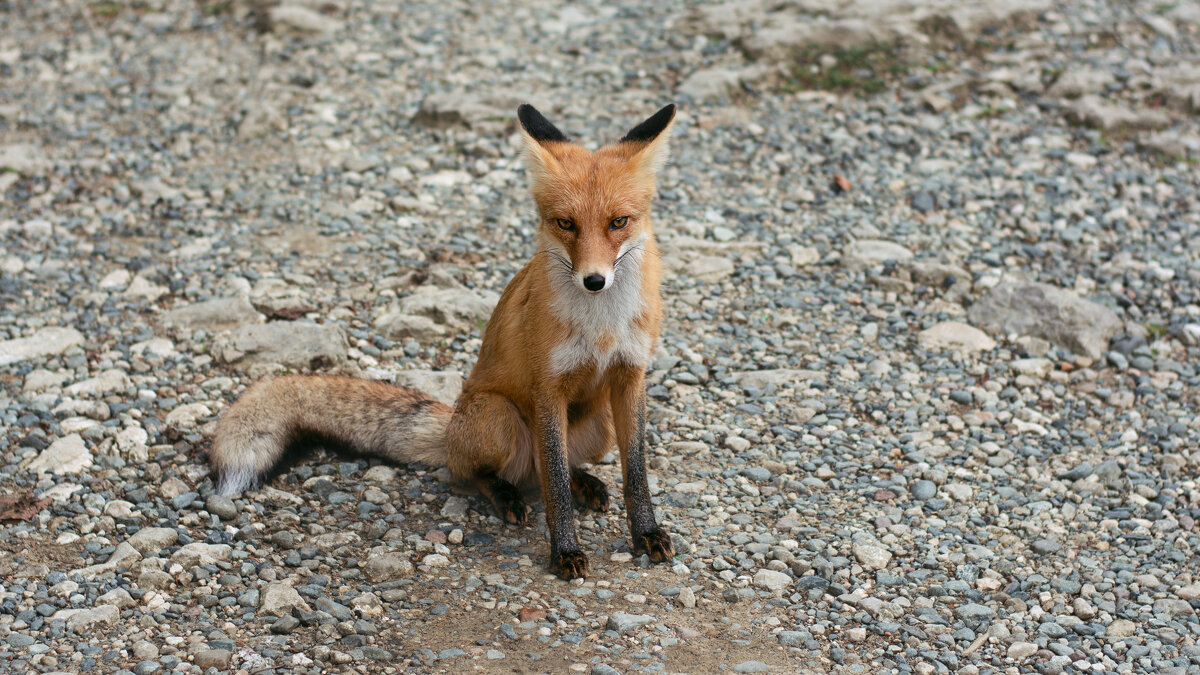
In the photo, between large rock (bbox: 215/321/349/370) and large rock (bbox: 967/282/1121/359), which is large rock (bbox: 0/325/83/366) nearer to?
large rock (bbox: 215/321/349/370)

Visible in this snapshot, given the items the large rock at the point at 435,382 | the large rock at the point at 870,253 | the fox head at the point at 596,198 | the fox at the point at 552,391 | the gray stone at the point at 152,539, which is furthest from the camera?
the large rock at the point at 870,253

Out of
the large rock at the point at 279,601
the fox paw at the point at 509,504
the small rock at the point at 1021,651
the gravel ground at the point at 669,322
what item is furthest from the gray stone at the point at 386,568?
the small rock at the point at 1021,651

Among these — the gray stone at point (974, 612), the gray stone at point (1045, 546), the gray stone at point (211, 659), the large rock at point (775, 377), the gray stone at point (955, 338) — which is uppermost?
the gray stone at point (211, 659)

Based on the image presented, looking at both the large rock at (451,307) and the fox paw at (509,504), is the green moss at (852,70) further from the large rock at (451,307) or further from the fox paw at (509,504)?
the fox paw at (509,504)

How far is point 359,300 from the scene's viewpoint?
23.6ft

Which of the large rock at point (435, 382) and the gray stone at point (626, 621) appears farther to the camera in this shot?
the large rock at point (435, 382)

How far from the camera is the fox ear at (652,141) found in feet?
15.3

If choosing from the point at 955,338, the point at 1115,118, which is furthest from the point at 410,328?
the point at 1115,118

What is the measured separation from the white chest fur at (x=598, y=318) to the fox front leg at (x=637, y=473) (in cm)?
29

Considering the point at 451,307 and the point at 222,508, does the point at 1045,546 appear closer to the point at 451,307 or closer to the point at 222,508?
the point at 451,307

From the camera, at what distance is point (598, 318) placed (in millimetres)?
4715

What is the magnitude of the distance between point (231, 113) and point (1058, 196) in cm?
741

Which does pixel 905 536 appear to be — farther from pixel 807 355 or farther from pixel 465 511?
pixel 465 511

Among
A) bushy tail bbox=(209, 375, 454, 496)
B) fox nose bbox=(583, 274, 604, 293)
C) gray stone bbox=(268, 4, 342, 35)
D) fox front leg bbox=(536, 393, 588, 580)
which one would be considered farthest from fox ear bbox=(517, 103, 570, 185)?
gray stone bbox=(268, 4, 342, 35)
